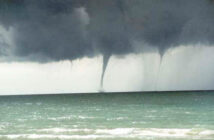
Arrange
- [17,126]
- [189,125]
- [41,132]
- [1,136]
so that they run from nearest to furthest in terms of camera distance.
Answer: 1. [1,136]
2. [41,132]
3. [189,125]
4. [17,126]

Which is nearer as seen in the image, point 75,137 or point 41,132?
point 75,137

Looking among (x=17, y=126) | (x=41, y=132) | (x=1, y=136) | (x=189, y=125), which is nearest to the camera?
(x=1, y=136)

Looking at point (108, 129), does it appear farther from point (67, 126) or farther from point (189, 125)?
point (189, 125)

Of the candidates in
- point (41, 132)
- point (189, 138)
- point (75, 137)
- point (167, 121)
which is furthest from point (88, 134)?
point (167, 121)

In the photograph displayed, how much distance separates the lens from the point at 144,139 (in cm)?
3628

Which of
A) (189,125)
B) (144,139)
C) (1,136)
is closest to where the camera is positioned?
(144,139)

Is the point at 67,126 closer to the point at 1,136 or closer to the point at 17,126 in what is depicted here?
the point at 17,126

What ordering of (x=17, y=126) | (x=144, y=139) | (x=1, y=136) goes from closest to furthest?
1. (x=144, y=139)
2. (x=1, y=136)
3. (x=17, y=126)

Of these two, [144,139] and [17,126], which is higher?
[144,139]

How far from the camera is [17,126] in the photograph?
1917 inches

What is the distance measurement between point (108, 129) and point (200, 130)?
8752 millimetres

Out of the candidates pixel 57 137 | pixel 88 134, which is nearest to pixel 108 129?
pixel 88 134

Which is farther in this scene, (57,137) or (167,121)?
(167,121)

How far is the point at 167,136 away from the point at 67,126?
42.4ft
